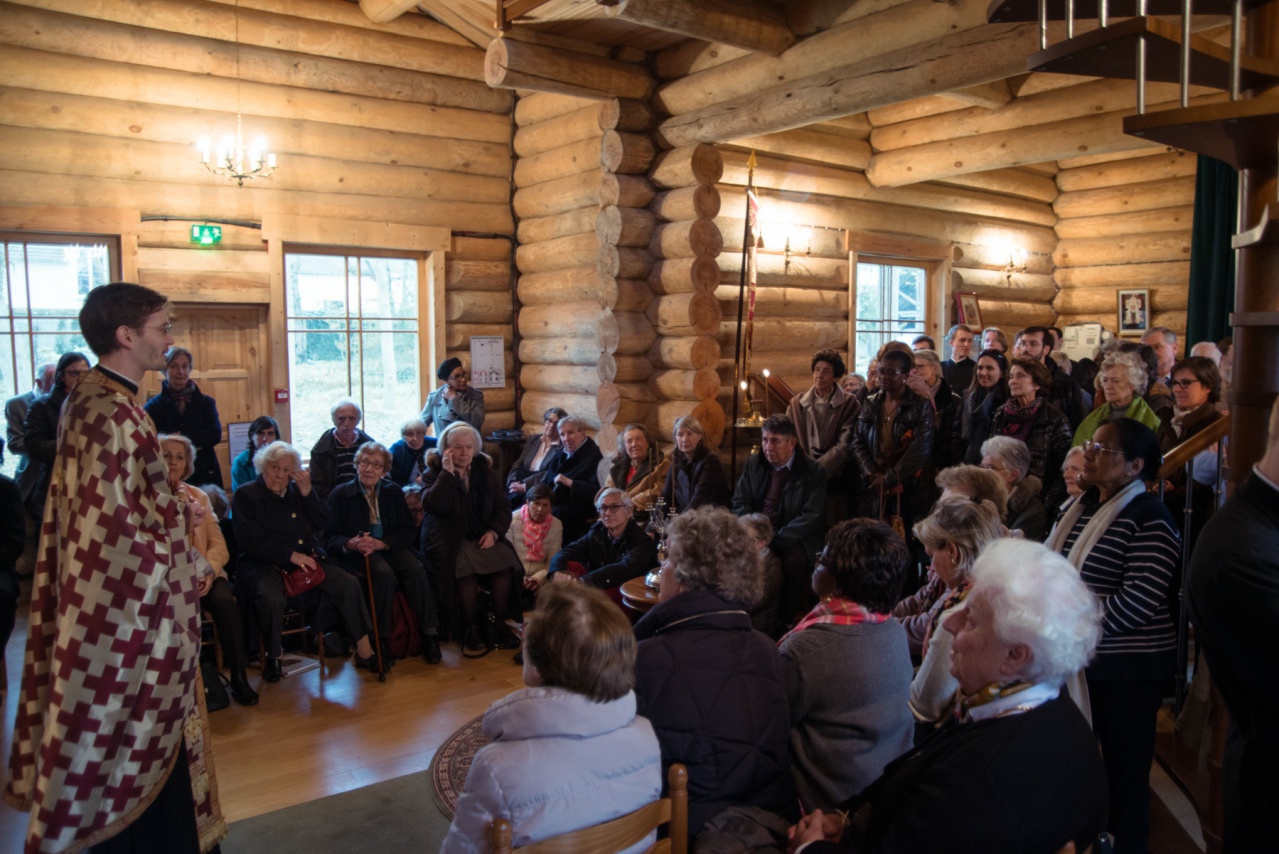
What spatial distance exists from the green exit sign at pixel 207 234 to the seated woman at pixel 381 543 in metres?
2.91

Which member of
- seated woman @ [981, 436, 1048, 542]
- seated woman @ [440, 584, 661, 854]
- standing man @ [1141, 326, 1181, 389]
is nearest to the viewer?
seated woman @ [440, 584, 661, 854]

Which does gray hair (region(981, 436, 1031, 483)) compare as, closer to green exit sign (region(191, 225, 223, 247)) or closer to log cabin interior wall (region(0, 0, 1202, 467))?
log cabin interior wall (region(0, 0, 1202, 467))

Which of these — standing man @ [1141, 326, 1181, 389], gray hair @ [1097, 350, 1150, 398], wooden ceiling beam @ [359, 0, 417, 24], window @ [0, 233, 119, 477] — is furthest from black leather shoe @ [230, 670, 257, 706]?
standing man @ [1141, 326, 1181, 389]

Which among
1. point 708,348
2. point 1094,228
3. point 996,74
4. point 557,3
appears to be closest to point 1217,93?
point 1094,228

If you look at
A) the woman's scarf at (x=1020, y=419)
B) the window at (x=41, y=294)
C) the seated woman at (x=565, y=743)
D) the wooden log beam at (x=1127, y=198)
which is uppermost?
the wooden log beam at (x=1127, y=198)

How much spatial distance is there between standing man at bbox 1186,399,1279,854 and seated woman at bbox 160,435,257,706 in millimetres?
4444

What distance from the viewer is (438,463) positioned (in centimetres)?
613

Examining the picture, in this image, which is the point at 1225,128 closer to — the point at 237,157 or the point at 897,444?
the point at 897,444

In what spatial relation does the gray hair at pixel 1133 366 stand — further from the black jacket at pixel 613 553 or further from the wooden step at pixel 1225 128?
the black jacket at pixel 613 553

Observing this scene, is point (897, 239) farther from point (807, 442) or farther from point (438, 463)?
point (438, 463)

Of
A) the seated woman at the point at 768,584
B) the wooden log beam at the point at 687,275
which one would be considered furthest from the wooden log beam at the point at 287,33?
the seated woman at the point at 768,584

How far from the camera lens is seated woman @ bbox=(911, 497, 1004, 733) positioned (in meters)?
2.86

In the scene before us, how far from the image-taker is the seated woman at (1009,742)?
177 centimetres

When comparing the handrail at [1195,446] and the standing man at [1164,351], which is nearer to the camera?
the handrail at [1195,446]
